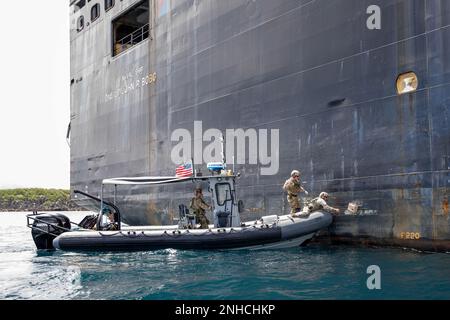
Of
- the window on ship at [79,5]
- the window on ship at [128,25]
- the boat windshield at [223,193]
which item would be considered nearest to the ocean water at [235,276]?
the boat windshield at [223,193]

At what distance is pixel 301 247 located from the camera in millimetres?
10344

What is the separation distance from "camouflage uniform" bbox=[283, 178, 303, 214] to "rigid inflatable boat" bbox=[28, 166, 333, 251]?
0.36 m

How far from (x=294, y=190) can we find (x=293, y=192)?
0.05 meters

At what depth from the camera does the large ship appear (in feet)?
27.8

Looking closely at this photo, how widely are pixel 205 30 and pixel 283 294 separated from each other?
8.93m

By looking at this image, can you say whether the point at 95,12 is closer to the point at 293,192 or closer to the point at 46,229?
the point at 46,229

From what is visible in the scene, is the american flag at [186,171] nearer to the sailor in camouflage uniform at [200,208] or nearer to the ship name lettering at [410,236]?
the sailor in camouflage uniform at [200,208]

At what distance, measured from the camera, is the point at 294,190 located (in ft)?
34.1

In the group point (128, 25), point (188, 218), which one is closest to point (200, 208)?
point (188, 218)

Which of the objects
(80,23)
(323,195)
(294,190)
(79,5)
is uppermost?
(79,5)

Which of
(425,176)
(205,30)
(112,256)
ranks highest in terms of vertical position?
(205,30)

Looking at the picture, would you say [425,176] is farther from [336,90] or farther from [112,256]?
[112,256]

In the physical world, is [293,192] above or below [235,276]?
above
